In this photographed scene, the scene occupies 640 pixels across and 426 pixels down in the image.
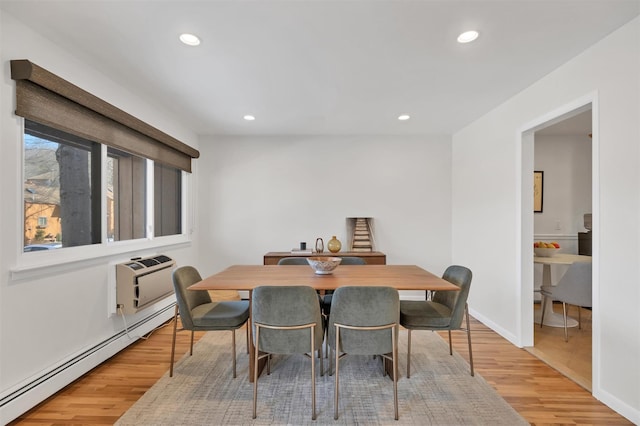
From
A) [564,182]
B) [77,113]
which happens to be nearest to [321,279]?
[77,113]

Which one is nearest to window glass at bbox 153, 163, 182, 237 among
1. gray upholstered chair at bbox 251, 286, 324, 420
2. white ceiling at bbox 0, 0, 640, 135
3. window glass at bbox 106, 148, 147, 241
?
window glass at bbox 106, 148, 147, 241

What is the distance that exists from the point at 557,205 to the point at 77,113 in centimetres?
574

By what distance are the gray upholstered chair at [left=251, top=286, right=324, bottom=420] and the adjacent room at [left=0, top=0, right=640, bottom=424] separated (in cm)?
1

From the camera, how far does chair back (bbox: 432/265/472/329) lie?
2.30 metres

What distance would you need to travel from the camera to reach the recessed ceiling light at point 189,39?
2033 millimetres

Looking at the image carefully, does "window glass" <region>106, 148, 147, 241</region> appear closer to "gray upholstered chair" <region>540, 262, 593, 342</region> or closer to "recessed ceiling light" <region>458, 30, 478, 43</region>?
"recessed ceiling light" <region>458, 30, 478, 43</region>

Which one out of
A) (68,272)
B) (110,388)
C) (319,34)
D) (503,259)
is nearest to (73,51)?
(68,272)

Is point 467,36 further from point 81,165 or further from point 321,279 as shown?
point 81,165

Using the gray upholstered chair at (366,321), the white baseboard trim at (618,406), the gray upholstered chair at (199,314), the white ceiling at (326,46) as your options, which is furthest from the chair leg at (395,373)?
the white ceiling at (326,46)

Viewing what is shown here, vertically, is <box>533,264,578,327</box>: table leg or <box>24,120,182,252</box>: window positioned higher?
<box>24,120,182,252</box>: window

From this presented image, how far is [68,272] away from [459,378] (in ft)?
9.99

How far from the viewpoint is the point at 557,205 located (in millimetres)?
4508

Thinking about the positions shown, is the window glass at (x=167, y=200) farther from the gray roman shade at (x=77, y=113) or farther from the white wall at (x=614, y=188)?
the white wall at (x=614, y=188)

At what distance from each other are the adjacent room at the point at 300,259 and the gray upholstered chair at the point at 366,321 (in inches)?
0.5
